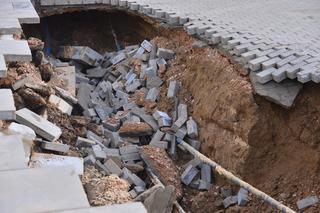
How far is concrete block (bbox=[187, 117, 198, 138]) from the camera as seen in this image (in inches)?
296

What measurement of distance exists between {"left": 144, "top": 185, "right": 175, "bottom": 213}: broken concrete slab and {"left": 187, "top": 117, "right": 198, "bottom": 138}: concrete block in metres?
1.41

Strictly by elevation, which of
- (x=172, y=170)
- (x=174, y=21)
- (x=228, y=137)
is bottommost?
(x=172, y=170)

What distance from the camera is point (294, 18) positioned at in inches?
337

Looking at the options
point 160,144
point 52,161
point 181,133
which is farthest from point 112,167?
point 52,161

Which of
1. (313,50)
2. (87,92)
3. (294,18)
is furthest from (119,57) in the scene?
(313,50)

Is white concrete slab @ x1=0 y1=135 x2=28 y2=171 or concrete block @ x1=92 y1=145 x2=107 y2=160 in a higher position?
white concrete slab @ x1=0 y1=135 x2=28 y2=171

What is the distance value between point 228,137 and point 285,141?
0.74 meters

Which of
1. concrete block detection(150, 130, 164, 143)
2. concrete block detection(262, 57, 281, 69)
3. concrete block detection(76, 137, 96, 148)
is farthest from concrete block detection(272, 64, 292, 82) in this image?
concrete block detection(76, 137, 96, 148)

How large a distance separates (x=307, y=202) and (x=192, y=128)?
1971 mm

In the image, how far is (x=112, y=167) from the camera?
22.3ft

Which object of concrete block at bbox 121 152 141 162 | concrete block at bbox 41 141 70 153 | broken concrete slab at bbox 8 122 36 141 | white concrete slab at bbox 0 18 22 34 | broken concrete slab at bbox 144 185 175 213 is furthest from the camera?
concrete block at bbox 121 152 141 162

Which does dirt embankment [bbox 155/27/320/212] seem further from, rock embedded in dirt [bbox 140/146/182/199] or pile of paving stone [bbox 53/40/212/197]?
rock embedded in dirt [bbox 140/146/182/199]

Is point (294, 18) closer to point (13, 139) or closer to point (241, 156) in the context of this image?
point (241, 156)

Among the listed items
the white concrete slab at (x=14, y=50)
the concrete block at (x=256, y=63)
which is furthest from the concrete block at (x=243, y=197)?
the white concrete slab at (x=14, y=50)
